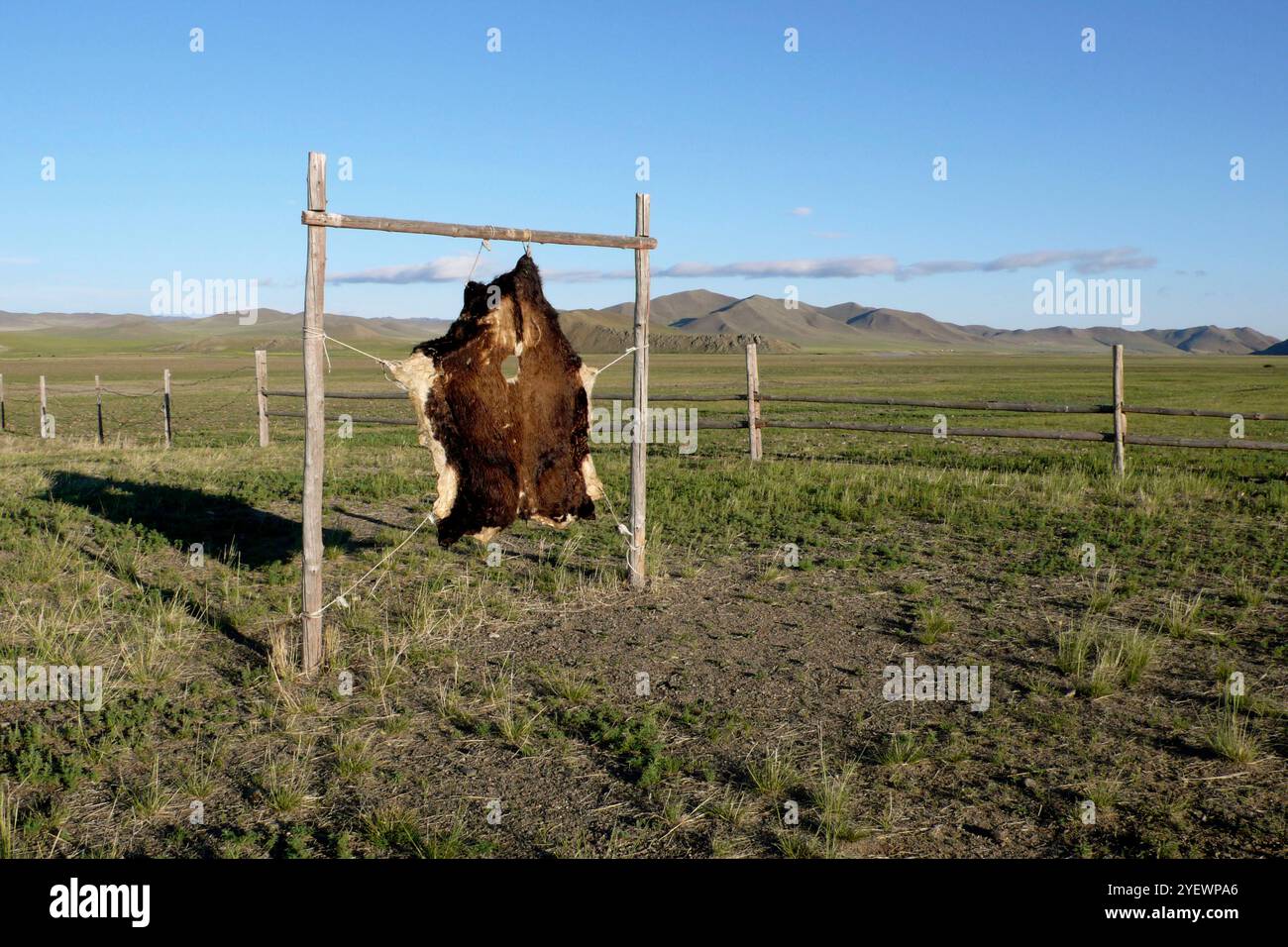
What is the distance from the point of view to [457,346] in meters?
6.67

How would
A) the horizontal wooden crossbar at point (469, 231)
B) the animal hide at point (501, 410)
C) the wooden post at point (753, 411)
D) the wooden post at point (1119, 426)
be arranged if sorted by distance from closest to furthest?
1. the horizontal wooden crossbar at point (469, 231)
2. the animal hide at point (501, 410)
3. the wooden post at point (1119, 426)
4. the wooden post at point (753, 411)

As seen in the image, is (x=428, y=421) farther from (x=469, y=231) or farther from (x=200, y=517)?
(x=200, y=517)

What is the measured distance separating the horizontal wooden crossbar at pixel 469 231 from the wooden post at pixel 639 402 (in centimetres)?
20

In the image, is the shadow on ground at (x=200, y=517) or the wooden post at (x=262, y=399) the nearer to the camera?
the shadow on ground at (x=200, y=517)

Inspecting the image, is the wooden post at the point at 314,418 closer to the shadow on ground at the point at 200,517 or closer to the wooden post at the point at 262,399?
the shadow on ground at the point at 200,517

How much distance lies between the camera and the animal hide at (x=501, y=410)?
6680 mm

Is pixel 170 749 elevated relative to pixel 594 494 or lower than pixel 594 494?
lower

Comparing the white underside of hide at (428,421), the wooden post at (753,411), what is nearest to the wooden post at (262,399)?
the wooden post at (753,411)

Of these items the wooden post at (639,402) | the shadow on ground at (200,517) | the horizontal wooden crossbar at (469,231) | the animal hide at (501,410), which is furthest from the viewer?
the shadow on ground at (200,517)

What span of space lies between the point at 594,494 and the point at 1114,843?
15.4ft
